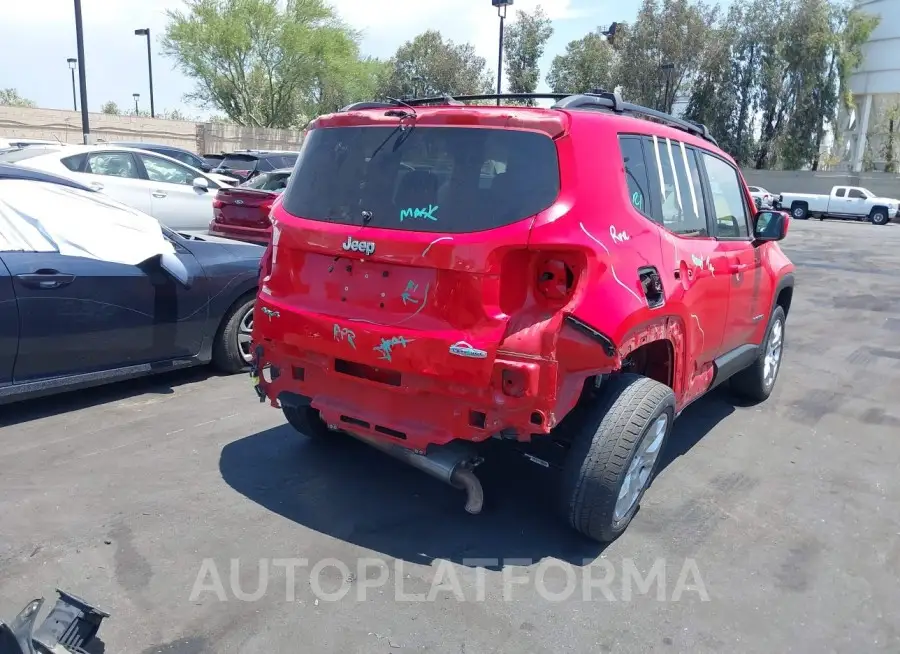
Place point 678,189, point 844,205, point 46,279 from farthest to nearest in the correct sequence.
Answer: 1. point 844,205
2. point 46,279
3. point 678,189

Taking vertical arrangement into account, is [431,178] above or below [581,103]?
below

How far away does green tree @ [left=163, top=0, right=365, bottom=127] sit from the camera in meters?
39.4

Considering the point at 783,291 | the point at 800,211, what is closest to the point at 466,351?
the point at 783,291

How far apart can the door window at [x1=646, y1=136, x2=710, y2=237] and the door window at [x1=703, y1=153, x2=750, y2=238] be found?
10.5 inches

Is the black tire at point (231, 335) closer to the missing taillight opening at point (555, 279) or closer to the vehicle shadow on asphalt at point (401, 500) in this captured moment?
the vehicle shadow on asphalt at point (401, 500)

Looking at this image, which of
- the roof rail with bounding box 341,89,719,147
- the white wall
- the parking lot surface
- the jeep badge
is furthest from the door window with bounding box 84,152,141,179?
the white wall

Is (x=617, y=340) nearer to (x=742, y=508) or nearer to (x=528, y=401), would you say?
(x=528, y=401)

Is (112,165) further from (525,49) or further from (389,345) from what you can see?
(525,49)

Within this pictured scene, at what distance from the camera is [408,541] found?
12.0 ft

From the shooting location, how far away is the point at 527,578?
3.42 meters

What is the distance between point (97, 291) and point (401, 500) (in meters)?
2.49

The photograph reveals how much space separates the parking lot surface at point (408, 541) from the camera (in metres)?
3.04

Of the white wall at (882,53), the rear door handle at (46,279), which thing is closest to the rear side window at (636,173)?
the rear door handle at (46,279)

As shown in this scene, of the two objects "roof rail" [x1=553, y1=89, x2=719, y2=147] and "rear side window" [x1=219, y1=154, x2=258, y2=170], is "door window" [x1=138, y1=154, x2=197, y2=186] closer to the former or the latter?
"rear side window" [x1=219, y1=154, x2=258, y2=170]
